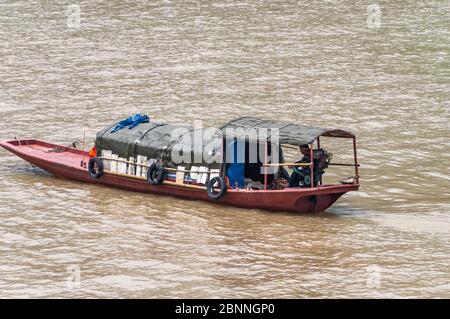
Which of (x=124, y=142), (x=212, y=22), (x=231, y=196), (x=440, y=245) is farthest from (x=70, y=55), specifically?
(x=440, y=245)

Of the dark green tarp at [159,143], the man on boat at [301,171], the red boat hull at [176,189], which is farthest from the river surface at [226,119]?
the dark green tarp at [159,143]

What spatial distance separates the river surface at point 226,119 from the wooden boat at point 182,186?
0.22 metres

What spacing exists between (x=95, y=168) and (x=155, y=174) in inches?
65.7

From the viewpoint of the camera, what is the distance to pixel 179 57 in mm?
38406

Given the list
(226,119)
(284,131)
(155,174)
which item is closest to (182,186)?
(155,174)

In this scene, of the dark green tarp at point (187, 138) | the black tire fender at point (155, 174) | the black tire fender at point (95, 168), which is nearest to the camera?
the dark green tarp at point (187, 138)

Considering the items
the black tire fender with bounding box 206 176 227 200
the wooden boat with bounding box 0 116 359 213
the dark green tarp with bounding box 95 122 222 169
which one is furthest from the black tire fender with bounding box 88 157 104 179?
the black tire fender with bounding box 206 176 227 200

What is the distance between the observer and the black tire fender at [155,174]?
23.7 meters

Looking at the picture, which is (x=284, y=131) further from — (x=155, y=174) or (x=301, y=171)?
(x=155, y=174)

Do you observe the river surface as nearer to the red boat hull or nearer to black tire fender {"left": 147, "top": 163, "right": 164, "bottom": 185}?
the red boat hull

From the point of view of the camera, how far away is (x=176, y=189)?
77.6ft

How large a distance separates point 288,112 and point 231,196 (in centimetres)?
899

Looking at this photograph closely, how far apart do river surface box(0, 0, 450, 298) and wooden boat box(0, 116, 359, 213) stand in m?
0.22

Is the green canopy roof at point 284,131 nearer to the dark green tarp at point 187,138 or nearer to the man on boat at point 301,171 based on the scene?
the dark green tarp at point 187,138
